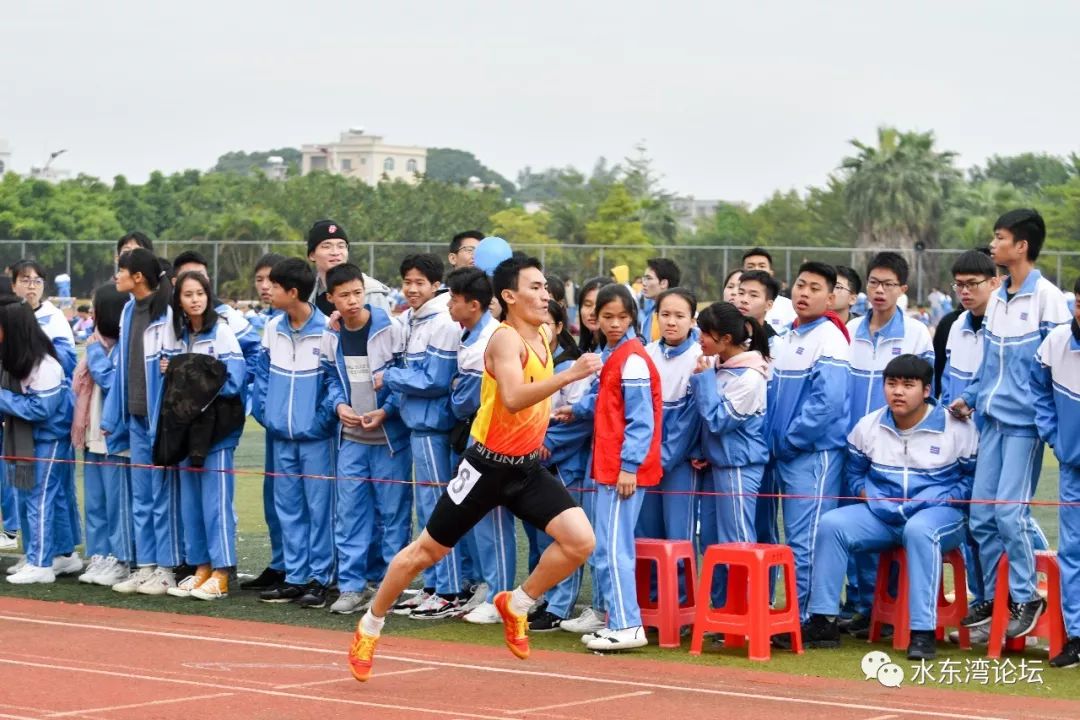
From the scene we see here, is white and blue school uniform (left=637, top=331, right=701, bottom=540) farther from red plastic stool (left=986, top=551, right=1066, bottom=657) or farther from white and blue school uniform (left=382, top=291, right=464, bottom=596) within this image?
red plastic stool (left=986, top=551, right=1066, bottom=657)

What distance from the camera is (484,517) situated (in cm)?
950

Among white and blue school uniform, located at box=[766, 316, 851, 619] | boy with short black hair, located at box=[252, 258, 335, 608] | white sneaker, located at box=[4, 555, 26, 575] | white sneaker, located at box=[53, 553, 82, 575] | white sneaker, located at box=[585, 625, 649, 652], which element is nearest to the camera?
white sneaker, located at box=[585, 625, 649, 652]

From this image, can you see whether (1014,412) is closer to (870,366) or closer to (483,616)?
(870,366)

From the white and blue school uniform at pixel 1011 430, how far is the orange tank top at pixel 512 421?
94.3 inches

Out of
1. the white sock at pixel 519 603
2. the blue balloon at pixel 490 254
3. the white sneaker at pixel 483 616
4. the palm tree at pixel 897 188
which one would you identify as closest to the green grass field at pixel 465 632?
the white sneaker at pixel 483 616

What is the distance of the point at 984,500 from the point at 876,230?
6006 cm

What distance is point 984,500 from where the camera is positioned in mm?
8492

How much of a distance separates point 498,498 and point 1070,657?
2956 millimetres

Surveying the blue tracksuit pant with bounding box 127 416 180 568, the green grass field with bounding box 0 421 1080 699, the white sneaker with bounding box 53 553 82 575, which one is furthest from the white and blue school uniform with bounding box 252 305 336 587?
the white sneaker with bounding box 53 553 82 575

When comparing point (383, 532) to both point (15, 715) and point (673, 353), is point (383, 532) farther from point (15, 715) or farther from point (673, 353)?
point (15, 715)

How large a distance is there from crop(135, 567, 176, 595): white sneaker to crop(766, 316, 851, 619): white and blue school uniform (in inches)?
156

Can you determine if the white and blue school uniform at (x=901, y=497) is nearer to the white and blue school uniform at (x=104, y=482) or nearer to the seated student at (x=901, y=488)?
the seated student at (x=901, y=488)

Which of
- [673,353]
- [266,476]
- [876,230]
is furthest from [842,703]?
[876,230]

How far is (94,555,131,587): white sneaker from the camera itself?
10.9m
